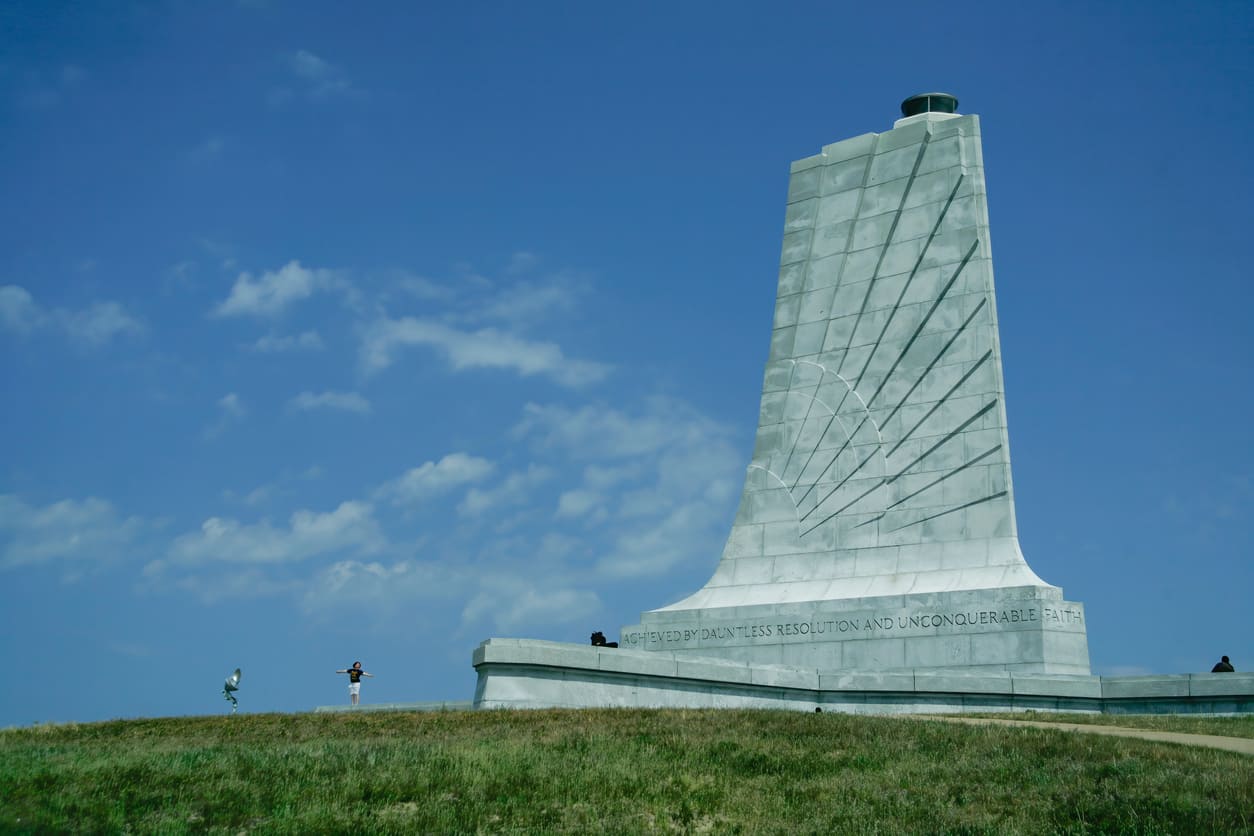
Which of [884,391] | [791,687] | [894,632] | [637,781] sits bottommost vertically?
[637,781]

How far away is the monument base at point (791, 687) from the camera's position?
18.5 metres

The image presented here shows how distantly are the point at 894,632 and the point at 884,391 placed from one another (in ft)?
16.7

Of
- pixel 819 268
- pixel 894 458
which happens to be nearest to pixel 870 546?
pixel 894 458

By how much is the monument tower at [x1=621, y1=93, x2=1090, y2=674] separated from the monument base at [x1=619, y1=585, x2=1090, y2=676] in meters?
0.03

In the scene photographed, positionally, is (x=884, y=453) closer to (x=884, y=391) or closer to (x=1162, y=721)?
(x=884, y=391)

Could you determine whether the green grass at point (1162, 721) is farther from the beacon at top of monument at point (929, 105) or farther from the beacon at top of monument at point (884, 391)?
the beacon at top of monument at point (929, 105)

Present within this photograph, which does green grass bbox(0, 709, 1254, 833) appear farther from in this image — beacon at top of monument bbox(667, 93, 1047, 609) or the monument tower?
beacon at top of monument bbox(667, 93, 1047, 609)

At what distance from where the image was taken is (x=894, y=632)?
23.4 m

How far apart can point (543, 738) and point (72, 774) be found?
465 centimetres

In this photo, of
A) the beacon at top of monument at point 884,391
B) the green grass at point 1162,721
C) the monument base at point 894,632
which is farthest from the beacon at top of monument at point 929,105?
the green grass at point 1162,721

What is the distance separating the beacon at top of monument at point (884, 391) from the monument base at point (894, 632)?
494mm

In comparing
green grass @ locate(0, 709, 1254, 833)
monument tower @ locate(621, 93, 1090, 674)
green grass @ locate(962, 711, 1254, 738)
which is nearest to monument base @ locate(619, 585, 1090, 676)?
monument tower @ locate(621, 93, 1090, 674)

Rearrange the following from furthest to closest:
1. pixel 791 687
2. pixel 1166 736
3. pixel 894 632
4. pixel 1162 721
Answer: pixel 894 632 < pixel 791 687 < pixel 1162 721 < pixel 1166 736

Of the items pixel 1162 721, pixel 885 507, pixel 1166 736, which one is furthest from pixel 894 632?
pixel 1166 736
